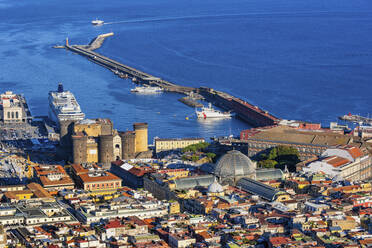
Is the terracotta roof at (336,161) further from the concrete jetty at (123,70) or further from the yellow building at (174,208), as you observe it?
the concrete jetty at (123,70)

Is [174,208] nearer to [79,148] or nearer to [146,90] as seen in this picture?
[79,148]

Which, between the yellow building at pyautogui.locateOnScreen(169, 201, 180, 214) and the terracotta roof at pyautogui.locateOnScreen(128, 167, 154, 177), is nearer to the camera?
the yellow building at pyautogui.locateOnScreen(169, 201, 180, 214)

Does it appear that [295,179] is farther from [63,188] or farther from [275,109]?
[275,109]

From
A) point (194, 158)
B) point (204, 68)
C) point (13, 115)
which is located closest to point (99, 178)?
point (194, 158)

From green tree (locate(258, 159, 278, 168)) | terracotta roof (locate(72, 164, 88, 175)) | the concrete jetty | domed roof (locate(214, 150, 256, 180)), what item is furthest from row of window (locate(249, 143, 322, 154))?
the concrete jetty

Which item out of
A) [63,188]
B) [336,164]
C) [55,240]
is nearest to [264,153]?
[336,164]

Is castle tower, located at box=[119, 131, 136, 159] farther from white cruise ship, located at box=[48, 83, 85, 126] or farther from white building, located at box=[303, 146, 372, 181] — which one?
white building, located at box=[303, 146, 372, 181]

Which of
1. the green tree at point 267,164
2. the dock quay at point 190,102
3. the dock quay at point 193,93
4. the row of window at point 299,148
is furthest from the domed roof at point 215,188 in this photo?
the dock quay at point 190,102
